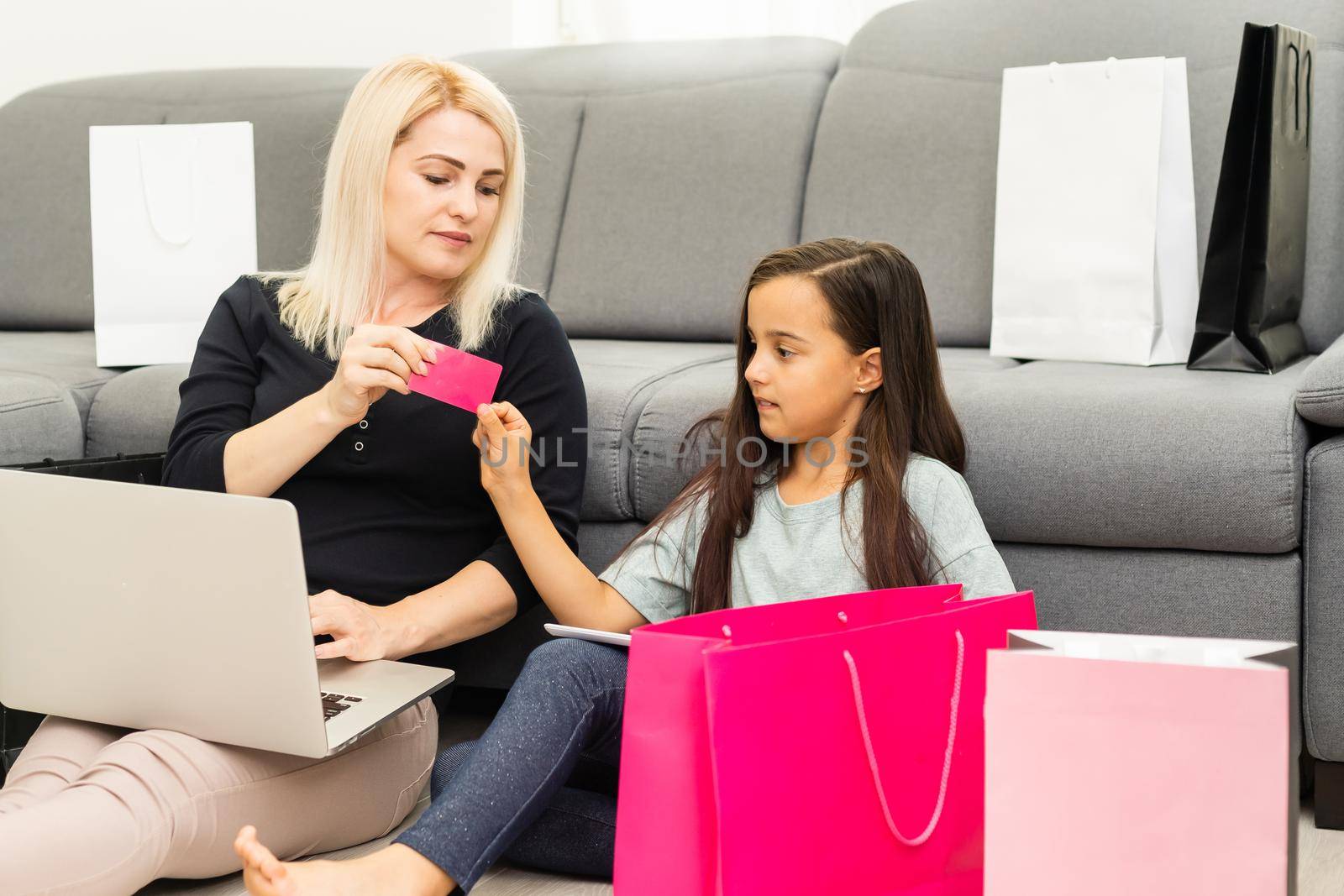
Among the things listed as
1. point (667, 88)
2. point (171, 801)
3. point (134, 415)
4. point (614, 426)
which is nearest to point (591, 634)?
point (171, 801)

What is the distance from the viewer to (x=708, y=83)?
7.42 ft

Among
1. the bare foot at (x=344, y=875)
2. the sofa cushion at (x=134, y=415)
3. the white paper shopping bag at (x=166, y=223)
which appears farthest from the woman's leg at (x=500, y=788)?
the white paper shopping bag at (x=166, y=223)

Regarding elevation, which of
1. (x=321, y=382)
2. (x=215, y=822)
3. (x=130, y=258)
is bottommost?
(x=215, y=822)

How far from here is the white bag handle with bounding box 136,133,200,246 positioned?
6.59 ft

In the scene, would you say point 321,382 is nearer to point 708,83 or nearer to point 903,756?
point 903,756

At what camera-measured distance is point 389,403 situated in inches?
56.7

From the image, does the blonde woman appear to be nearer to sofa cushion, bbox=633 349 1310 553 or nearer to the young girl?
the young girl

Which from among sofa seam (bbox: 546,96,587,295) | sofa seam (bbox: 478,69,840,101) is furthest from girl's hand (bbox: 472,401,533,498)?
sofa seam (bbox: 478,69,840,101)

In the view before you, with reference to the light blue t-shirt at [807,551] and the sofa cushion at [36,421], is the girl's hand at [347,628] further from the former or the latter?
the sofa cushion at [36,421]

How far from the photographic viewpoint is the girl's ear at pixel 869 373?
→ 1.34 m

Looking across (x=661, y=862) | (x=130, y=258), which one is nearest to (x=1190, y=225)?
(x=661, y=862)

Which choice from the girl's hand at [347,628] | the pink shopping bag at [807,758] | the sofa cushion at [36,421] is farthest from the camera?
the sofa cushion at [36,421]

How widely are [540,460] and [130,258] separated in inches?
37.6

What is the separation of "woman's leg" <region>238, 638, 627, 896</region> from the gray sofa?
40 centimetres
